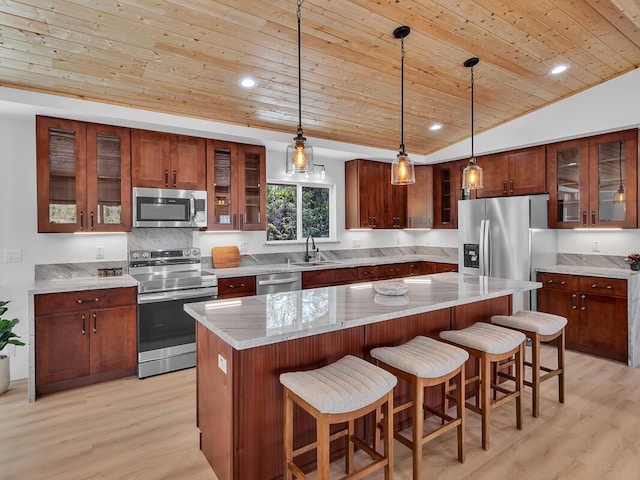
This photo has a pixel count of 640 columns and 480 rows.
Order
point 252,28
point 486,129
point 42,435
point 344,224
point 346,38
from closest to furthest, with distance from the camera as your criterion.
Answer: point 42,435
point 252,28
point 346,38
point 486,129
point 344,224

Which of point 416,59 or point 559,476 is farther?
point 416,59

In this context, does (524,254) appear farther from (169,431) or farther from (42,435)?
(42,435)

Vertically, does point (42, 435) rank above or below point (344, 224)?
below

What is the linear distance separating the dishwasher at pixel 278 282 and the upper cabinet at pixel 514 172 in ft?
9.29

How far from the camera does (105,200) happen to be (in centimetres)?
372

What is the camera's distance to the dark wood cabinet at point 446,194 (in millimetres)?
5641

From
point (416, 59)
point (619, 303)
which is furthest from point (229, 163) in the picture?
point (619, 303)

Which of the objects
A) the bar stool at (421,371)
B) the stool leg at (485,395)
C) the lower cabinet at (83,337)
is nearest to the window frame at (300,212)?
the lower cabinet at (83,337)

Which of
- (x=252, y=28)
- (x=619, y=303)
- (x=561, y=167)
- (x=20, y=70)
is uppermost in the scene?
(x=252, y=28)

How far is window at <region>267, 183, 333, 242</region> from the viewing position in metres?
5.21

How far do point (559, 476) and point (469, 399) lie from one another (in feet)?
3.23

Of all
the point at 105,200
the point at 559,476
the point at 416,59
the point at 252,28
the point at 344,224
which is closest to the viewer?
the point at 559,476

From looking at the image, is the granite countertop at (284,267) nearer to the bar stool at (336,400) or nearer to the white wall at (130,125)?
the white wall at (130,125)

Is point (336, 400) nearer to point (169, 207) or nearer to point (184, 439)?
point (184, 439)
